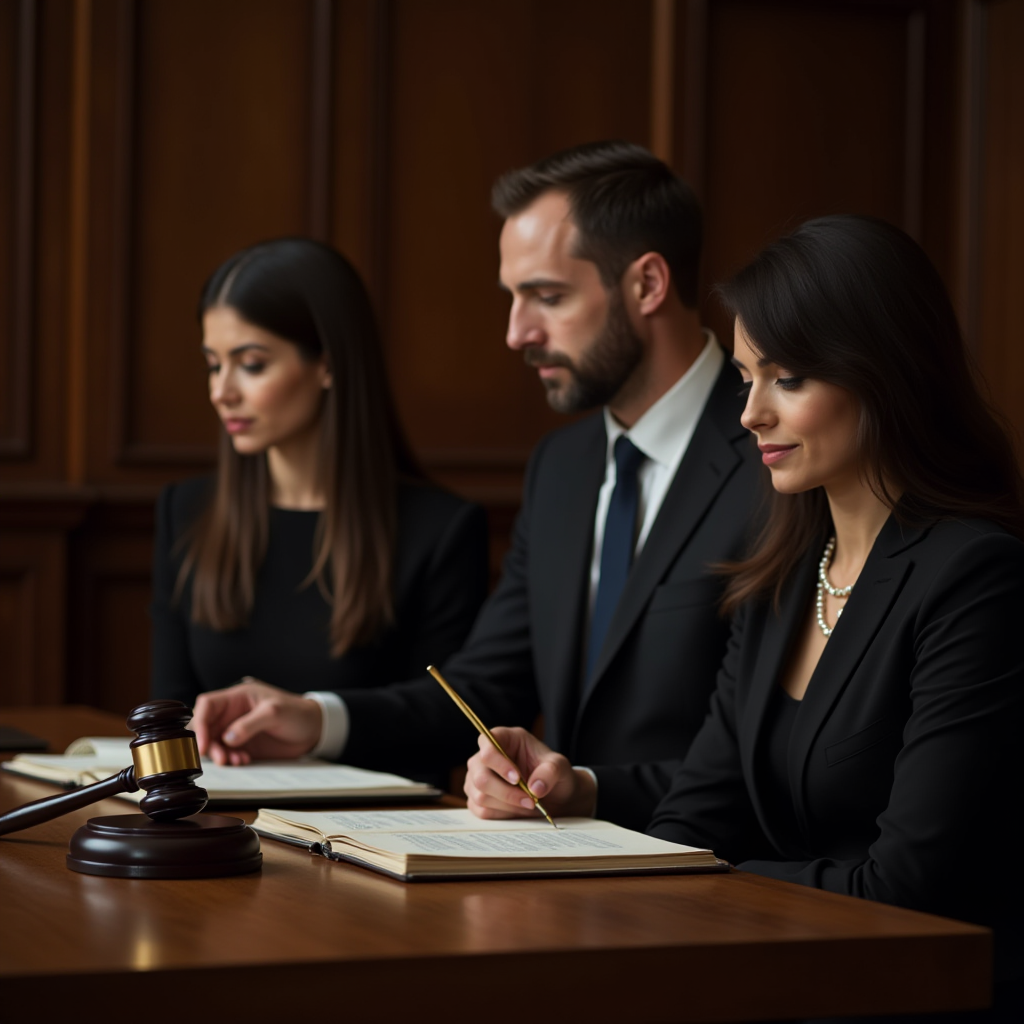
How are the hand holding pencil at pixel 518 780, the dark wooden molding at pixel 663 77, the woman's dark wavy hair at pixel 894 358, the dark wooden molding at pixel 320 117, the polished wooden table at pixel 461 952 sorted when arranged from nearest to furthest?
the polished wooden table at pixel 461 952, the hand holding pencil at pixel 518 780, the woman's dark wavy hair at pixel 894 358, the dark wooden molding at pixel 320 117, the dark wooden molding at pixel 663 77

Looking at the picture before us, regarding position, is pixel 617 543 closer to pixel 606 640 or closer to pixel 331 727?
pixel 606 640

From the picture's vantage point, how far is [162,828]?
4.57 feet

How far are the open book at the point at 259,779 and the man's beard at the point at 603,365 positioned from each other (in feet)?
2.64

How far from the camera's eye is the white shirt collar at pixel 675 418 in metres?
2.56

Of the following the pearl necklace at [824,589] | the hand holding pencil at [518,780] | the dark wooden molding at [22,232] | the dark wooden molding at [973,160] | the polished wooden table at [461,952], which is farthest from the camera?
the dark wooden molding at [973,160]

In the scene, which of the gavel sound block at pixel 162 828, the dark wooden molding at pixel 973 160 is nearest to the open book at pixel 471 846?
the gavel sound block at pixel 162 828

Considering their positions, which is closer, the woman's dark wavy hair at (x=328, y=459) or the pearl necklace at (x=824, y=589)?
the pearl necklace at (x=824, y=589)

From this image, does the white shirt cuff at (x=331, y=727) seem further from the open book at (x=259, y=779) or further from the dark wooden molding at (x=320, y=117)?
the dark wooden molding at (x=320, y=117)

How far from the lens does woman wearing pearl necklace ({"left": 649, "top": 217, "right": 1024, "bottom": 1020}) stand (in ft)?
5.33

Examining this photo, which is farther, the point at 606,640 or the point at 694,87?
the point at 694,87

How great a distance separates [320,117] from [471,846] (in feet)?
11.0

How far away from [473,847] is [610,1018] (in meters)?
0.38

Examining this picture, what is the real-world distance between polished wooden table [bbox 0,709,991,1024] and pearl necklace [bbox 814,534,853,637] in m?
0.60

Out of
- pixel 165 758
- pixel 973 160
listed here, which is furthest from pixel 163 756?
pixel 973 160
